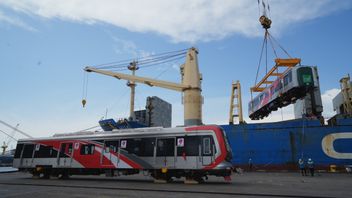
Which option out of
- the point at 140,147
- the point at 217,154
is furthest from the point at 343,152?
the point at 140,147

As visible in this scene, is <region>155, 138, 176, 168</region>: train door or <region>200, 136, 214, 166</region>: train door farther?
<region>155, 138, 176, 168</region>: train door

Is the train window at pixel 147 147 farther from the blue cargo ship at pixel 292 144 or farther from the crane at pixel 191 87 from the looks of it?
the blue cargo ship at pixel 292 144

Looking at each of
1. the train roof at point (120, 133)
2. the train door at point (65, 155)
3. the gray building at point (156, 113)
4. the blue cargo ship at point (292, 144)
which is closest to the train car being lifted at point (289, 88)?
the blue cargo ship at point (292, 144)

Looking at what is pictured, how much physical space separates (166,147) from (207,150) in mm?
2440

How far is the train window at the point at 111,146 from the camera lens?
16.2m

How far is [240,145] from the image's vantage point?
29625 mm

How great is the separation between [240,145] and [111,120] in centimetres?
2129

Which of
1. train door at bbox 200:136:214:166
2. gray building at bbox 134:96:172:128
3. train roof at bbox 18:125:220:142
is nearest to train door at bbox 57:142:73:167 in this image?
train roof at bbox 18:125:220:142

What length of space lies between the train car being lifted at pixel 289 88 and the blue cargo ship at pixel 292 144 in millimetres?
2994

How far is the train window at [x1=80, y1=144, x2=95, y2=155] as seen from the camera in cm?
1691

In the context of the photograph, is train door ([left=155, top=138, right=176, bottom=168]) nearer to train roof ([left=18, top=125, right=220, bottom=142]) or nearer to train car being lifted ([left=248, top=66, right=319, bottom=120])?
train roof ([left=18, top=125, right=220, bottom=142])

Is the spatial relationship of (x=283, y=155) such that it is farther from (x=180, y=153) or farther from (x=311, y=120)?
(x=180, y=153)

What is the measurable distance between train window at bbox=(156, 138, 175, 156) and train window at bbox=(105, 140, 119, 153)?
2900 millimetres

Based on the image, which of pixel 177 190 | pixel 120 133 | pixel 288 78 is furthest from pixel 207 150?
pixel 288 78
